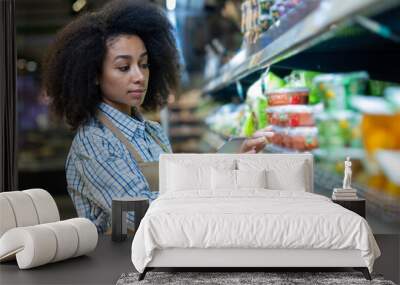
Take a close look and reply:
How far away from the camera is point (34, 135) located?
6152 millimetres

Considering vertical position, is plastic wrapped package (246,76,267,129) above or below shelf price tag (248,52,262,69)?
below

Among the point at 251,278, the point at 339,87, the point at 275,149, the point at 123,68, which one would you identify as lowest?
the point at 251,278

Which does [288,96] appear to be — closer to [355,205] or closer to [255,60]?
[255,60]

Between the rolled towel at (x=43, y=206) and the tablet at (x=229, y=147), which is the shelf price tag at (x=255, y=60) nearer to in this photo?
the tablet at (x=229, y=147)

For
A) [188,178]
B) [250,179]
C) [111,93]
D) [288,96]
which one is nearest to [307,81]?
[288,96]

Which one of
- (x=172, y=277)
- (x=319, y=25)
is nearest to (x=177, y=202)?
(x=172, y=277)

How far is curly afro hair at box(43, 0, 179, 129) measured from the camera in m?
5.68

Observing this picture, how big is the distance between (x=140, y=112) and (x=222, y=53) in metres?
0.86

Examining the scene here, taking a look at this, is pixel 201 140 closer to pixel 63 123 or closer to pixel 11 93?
pixel 63 123

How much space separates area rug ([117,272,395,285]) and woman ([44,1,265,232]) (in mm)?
1646

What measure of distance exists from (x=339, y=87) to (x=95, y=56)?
6.50ft

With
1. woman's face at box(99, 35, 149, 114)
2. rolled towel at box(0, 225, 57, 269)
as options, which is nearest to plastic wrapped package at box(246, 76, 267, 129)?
woman's face at box(99, 35, 149, 114)

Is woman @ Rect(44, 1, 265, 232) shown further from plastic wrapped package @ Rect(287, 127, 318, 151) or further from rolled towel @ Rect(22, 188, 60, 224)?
rolled towel @ Rect(22, 188, 60, 224)

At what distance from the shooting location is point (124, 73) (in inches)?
228
